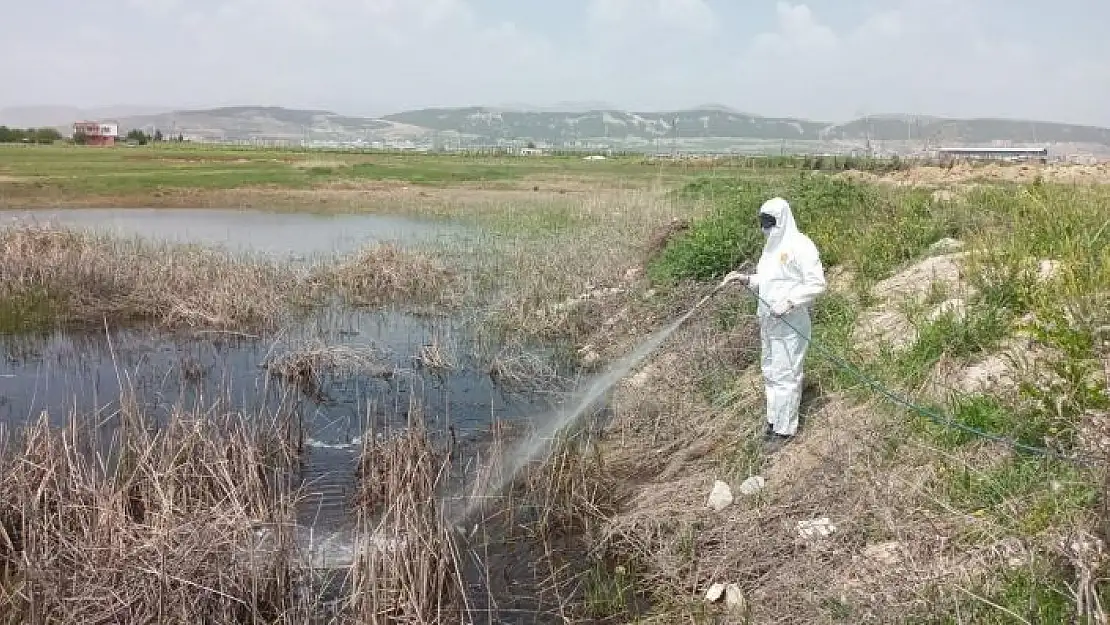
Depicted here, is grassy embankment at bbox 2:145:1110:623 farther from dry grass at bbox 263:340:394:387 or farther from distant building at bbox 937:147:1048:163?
distant building at bbox 937:147:1048:163

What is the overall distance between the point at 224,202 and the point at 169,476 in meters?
34.9

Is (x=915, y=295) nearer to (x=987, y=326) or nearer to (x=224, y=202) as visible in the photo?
(x=987, y=326)

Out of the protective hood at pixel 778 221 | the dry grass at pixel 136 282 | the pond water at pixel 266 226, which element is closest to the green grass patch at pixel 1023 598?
the protective hood at pixel 778 221

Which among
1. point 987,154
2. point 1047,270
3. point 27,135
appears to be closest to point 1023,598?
point 1047,270

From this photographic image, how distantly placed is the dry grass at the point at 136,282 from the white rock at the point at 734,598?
11.6 meters

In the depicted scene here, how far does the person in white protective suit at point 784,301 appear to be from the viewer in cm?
755

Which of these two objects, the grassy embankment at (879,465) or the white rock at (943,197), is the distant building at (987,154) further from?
the grassy embankment at (879,465)

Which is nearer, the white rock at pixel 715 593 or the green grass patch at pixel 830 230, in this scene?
the white rock at pixel 715 593

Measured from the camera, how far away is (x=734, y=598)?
19.5 feet

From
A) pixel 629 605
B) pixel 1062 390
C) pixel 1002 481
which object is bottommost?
pixel 629 605

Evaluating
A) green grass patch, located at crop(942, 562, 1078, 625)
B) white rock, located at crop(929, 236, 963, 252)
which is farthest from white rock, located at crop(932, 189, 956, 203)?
green grass patch, located at crop(942, 562, 1078, 625)

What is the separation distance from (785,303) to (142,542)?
5.49 meters

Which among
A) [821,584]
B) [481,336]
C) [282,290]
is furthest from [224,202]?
[821,584]

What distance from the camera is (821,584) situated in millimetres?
5594
